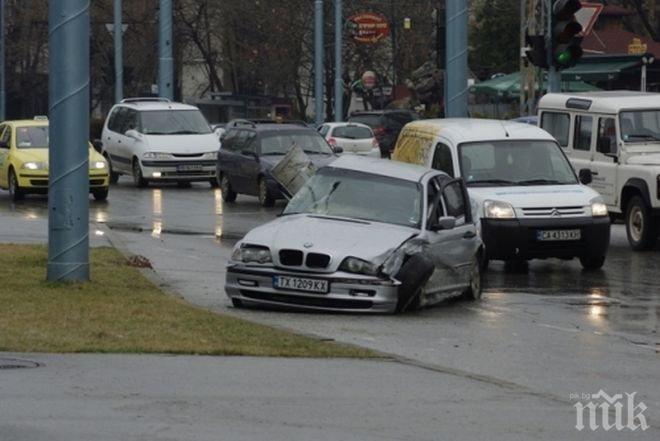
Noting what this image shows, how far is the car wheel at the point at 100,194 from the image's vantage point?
34.2 m

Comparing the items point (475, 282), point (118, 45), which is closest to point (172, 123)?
point (118, 45)

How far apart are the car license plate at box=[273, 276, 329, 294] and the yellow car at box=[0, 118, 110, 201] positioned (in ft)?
60.6

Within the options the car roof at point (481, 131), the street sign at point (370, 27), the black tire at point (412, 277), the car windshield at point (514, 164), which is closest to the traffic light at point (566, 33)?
the car roof at point (481, 131)

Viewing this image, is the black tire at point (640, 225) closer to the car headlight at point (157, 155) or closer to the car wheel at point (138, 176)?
the car headlight at point (157, 155)

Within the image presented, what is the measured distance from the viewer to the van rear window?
82.8 feet

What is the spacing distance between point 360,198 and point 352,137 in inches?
1334

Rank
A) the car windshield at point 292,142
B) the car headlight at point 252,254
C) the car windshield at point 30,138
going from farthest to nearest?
the car windshield at point 30,138
the car windshield at point 292,142
the car headlight at point 252,254

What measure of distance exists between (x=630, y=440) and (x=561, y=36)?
16.1 metres

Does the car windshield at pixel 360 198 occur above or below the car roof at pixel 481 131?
below

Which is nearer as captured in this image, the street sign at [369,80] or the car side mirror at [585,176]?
the car side mirror at [585,176]

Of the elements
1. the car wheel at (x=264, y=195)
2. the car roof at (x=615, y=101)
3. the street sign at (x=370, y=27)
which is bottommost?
the car wheel at (x=264, y=195)

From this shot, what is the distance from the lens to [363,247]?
604 inches

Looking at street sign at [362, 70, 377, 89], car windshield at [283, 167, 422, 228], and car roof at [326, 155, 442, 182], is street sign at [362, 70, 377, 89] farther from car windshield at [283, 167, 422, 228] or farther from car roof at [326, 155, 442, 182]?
car windshield at [283, 167, 422, 228]

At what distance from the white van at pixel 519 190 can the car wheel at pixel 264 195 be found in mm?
10607
